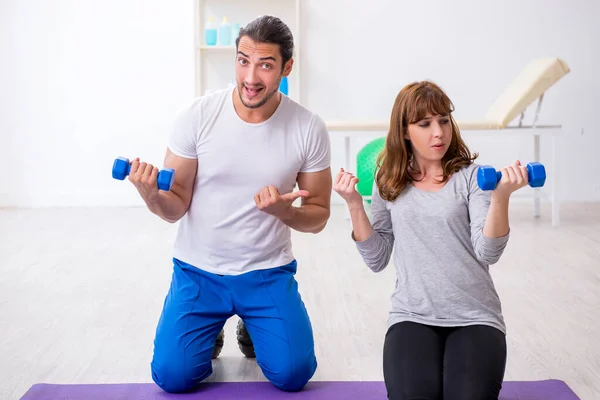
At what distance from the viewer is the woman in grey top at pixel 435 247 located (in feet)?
5.15

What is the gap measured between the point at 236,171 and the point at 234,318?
76cm

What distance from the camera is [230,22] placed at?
5227 millimetres

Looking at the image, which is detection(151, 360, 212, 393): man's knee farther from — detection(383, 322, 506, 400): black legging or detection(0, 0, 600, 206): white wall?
detection(0, 0, 600, 206): white wall

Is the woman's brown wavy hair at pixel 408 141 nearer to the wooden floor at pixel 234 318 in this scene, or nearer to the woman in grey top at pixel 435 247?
the woman in grey top at pixel 435 247

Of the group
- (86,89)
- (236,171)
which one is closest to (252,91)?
(236,171)

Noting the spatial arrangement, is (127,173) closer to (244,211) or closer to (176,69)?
(244,211)

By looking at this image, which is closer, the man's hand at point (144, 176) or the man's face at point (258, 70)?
the man's hand at point (144, 176)

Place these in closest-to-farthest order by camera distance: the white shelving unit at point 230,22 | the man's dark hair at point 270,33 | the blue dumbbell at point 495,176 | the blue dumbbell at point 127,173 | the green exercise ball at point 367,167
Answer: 1. the blue dumbbell at point 495,176
2. the blue dumbbell at point 127,173
3. the man's dark hair at point 270,33
4. the green exercise ball at point 367,167
5. the white shelving unit at point 230,22

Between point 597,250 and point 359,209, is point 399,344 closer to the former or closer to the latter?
point 359,209

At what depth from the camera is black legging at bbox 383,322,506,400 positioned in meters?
1.55

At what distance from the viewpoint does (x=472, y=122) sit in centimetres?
416

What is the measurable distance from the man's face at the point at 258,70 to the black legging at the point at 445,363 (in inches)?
26.0

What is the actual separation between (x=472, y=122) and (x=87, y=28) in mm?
2601

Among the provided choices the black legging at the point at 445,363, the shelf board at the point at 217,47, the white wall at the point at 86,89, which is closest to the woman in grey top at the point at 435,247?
the black legging at the point at 445,363
